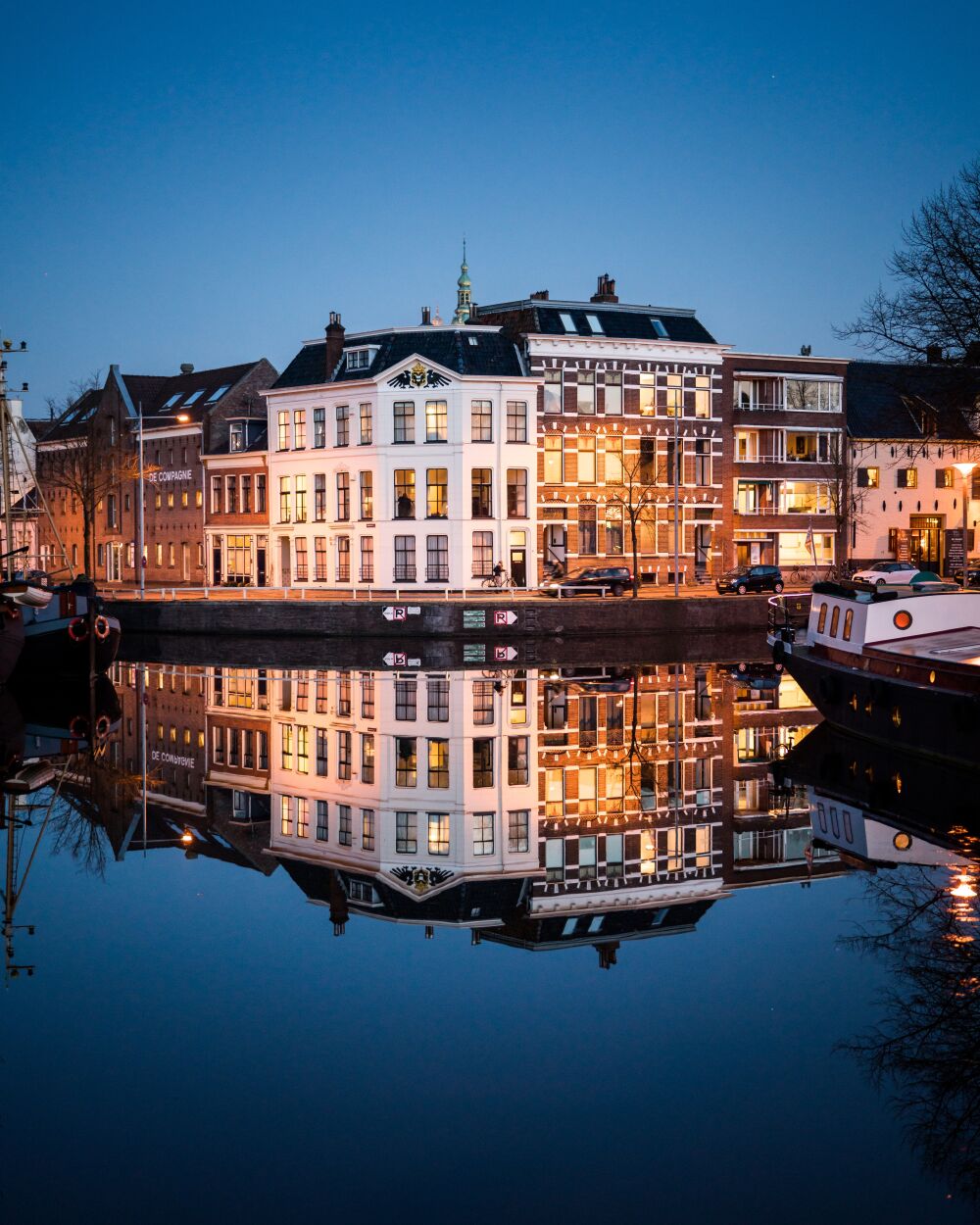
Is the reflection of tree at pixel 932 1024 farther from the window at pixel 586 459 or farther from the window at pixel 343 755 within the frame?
the window at pixel 586 459

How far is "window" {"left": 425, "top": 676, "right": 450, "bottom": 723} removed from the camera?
31172 mm

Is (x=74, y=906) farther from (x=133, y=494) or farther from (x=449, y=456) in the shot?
(x=133, y=494)

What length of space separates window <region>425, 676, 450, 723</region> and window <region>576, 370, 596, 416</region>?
24.9 m

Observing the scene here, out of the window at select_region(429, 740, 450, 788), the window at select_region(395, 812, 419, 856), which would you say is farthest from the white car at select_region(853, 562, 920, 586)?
the window at select_region(395, 812, 419, 856)

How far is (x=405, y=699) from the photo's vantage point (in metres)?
34.8

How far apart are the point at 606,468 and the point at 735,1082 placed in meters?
54.7

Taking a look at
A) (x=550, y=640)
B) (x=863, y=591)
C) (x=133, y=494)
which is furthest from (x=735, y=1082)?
(x=133, y=494)

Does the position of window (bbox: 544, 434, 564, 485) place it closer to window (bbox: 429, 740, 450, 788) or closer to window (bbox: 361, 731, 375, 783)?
window (bbox: 361, 731, 375, 783)

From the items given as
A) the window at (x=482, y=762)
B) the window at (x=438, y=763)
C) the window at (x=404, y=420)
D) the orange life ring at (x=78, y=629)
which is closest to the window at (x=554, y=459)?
the window at (x=404, y=420)

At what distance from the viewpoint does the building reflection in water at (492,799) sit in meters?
14.5

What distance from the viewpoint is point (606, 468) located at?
206 ft

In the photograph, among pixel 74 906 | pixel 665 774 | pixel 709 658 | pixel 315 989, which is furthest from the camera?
pixel 709 658

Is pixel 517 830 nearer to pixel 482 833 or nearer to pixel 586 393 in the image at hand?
pixel 482 833

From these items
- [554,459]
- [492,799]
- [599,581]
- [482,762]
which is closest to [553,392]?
[554,459]
